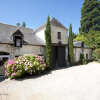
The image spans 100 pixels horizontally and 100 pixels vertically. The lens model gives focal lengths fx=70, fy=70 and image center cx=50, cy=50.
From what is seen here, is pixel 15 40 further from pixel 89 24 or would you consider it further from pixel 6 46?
pixel 89 24

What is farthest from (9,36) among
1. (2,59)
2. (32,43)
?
(2,59)

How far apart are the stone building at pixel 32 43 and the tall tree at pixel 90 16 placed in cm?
1688

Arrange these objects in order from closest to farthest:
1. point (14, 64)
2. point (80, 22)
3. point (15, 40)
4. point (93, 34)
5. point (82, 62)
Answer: point (14, 64) → point (15, 40) → point (82, 62) → point (93, 34) → point (80, 22)

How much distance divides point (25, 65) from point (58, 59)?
6.21m

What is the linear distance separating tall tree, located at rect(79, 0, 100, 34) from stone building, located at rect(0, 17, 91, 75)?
55.4 ft

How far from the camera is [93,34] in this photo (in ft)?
67.6

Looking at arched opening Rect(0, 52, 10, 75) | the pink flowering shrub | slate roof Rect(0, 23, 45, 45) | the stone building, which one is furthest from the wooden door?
arched opening Rect(0, 52, 10, 75)

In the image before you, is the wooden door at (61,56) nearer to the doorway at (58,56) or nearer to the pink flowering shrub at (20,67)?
the doorway at (58,56)

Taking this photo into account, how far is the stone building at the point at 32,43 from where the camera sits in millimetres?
8109

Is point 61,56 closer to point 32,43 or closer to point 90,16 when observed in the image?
point 32,43

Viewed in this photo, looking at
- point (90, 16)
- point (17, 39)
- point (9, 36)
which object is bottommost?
point (17, 39)

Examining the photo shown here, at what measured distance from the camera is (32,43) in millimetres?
9633

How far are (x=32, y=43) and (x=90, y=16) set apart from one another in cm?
2802

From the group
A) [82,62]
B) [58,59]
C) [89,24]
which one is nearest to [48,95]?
[58,59]
